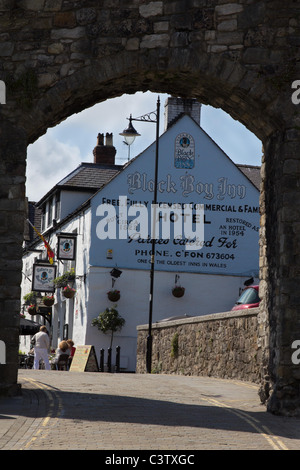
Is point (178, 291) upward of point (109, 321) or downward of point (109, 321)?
upward

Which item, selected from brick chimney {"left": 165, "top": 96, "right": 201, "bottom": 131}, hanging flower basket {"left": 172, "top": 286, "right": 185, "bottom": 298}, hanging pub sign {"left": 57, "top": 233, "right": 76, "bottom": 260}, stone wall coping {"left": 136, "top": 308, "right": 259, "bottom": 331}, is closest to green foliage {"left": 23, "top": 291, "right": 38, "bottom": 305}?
hanging pub sign {"left": 57, "top": 233, "right": 76, "bottom": 260}

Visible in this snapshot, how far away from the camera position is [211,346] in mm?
19531

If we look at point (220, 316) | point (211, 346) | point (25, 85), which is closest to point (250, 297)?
point (211, 346)

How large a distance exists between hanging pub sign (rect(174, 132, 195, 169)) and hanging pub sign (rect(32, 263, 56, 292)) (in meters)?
7.08

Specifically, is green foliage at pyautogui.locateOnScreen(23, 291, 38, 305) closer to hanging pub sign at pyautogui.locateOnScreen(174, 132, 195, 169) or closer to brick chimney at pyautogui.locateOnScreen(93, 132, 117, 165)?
brick chimney at pyautogui.locateOnScreen(93, 132, 117, 165)

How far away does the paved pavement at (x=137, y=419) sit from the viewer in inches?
341

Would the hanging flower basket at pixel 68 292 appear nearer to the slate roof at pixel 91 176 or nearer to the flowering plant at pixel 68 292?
the flowering plant at pixel 68 292

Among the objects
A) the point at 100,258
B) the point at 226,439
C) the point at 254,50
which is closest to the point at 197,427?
the point at 226,439

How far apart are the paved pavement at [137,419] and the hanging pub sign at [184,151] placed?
20542mm

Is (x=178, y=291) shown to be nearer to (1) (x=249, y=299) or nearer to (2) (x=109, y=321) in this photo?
(2) (x=109, y=321)

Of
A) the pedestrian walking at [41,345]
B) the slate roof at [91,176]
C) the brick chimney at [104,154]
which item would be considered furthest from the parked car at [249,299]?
the brick chimney at [104,154]

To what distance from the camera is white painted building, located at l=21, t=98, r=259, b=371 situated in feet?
113

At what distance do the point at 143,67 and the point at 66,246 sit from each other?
23993 millimetres
